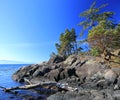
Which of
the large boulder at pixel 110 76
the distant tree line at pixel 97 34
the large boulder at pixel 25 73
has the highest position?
the distant tree line at pixel 97 34

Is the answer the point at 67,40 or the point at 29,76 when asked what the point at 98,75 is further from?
the point at 67,40

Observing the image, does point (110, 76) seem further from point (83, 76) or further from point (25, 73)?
point (25, 73)

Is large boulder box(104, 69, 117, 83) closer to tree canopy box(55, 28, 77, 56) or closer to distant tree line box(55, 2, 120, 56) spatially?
distant tree line box(55, 2, 120, 56)

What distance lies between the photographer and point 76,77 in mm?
46438

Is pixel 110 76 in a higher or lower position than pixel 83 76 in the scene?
lower

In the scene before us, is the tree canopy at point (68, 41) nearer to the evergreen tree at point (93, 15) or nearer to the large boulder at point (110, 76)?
the evergreen tree at point (93, 15)

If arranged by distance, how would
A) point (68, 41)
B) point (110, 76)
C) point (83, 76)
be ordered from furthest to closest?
point (68, 41) → point (83, 76) → point (110, 76)

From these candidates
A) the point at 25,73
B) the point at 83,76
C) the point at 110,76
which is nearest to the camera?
the point at 110,76

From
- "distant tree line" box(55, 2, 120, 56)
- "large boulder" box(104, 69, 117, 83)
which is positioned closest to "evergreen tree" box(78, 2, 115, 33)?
"distant tree line" box(55, 2, 120, 56)

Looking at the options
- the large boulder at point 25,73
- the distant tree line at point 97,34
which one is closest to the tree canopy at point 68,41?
the distant tree line at point 97,34

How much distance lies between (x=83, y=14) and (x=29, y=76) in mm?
25422

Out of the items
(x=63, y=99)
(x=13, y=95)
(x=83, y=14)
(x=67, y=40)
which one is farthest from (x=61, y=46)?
(x=63, y=99)

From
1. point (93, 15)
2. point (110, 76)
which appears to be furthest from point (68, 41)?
point (110, 76)

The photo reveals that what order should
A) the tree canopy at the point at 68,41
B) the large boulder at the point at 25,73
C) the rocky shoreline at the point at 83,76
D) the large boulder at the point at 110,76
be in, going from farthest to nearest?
the tree canopy at the point at 68,41, the large boulder at the point at 25,73, the large boulder at the point at 110,76, the rocky shoreline at the point at 83,76
